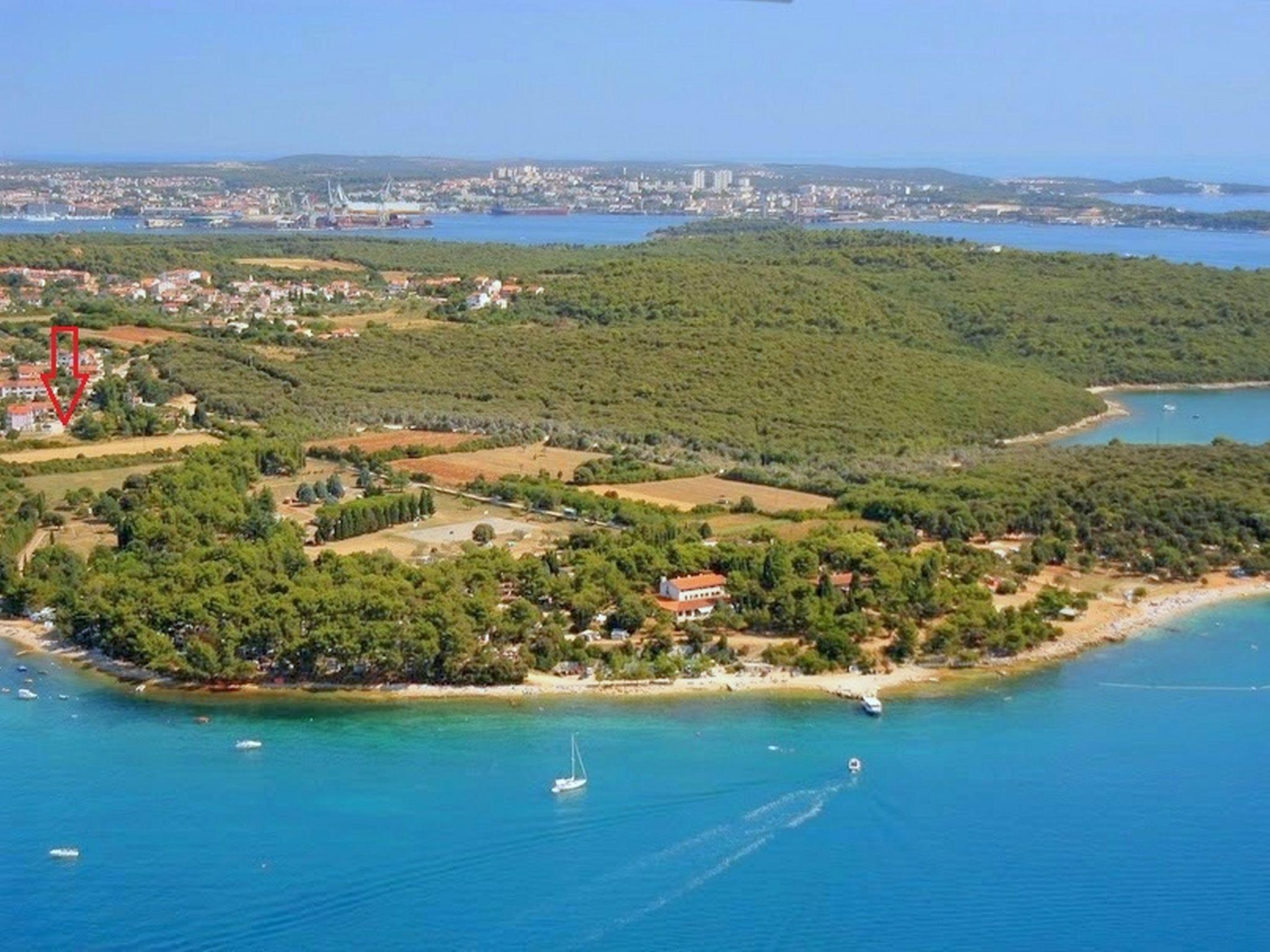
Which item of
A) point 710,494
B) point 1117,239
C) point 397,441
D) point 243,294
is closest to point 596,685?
point 710,494

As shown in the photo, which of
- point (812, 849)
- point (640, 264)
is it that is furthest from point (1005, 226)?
point (812, 849)

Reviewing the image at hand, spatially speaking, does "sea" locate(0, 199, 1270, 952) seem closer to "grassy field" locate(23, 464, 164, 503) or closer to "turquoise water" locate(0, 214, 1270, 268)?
"grassy field" locate(23, 464, 164, 503)

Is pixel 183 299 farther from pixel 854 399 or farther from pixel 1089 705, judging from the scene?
pixel 1089 705

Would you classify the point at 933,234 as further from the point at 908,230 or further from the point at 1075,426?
the point at 1075,426

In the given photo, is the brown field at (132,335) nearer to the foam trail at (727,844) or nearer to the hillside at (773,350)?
the hillside at (773,350)

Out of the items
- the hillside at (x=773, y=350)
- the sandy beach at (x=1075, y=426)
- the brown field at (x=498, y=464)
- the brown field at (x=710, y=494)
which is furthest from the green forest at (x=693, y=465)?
the brown field at (x=498, y=464)
